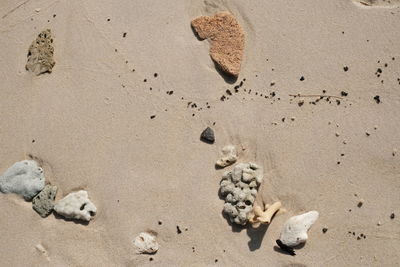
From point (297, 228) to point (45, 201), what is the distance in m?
3.53

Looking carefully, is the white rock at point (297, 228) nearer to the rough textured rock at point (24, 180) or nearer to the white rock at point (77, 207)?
the white rock at point (77, 207)

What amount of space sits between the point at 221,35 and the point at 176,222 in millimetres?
2699

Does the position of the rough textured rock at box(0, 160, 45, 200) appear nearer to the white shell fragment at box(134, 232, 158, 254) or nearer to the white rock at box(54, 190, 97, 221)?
the white rock at box(54, 190, 97, 221)

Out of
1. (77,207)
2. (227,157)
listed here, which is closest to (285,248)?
(227,157)

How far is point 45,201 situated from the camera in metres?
6.81

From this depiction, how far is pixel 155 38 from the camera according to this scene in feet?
22.6

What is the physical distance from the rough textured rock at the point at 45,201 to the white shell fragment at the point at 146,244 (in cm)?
134

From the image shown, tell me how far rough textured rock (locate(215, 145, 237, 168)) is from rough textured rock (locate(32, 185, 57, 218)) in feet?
7.90

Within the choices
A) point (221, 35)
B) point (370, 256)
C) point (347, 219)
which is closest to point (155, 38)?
point (221, 35)

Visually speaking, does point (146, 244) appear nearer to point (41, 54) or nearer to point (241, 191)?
point (241, 191)

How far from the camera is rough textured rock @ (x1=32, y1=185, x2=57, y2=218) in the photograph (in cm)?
680

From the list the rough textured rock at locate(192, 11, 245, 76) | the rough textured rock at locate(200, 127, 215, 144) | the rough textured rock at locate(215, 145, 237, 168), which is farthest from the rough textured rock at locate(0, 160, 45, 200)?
the rough textured rock at locate(192, 11, 245, 76)

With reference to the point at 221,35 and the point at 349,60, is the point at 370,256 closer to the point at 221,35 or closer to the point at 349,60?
the point at 349,60

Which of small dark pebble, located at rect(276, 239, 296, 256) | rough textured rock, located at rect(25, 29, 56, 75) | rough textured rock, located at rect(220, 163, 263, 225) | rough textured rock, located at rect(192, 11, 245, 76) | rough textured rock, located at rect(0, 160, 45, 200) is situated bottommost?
small dark pebble, located at rect(276, 239, 296, 256)
